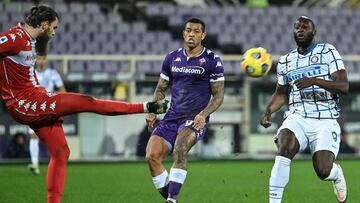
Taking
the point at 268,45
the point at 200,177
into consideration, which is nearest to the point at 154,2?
the point at 268,45

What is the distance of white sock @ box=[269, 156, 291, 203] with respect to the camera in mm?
9344

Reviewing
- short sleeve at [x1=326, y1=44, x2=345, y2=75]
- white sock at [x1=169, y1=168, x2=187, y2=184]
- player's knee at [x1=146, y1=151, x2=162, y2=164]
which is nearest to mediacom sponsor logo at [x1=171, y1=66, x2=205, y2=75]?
player's knee at [x1=146, y1=151, x2=162, y2=164]

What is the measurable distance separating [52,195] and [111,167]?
13.4 m

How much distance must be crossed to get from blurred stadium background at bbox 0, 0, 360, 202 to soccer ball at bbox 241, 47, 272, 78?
927cm

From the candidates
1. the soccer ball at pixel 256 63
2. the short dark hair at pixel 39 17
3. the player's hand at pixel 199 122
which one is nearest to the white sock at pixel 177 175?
the player's hand at pixel 199 122

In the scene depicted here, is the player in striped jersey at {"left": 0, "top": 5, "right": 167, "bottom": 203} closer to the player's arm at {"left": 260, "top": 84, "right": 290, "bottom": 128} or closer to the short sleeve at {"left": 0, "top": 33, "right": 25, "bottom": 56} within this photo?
the short sleeve at {"left": 0, "top": 33, "right": 25, "bottom": 56}

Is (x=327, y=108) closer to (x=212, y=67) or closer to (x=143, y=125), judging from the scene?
(x=212, y=67)

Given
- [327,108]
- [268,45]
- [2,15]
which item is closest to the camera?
[327,108]

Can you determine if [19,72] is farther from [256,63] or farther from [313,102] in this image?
[256,63]

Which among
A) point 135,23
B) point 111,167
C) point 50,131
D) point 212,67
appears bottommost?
point 111,167

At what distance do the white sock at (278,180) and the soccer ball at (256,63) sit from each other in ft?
6.63

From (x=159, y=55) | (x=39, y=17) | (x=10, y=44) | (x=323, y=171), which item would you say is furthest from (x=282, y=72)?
(x=159, y=55)

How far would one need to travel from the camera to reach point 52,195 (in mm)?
8719

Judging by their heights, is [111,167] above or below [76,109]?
below
